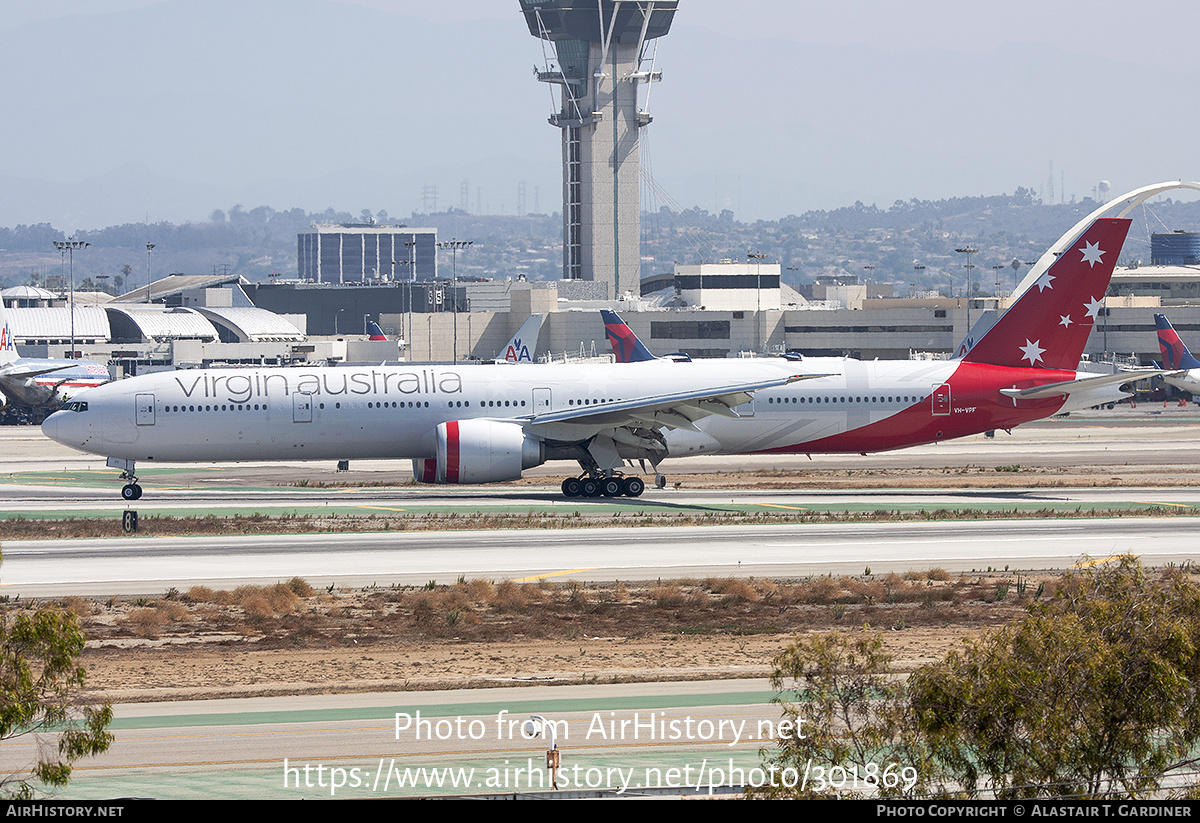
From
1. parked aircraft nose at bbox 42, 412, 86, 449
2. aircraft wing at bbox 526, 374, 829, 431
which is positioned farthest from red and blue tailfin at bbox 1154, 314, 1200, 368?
parked aircraft nose at bbox 42, 412, 86, 449

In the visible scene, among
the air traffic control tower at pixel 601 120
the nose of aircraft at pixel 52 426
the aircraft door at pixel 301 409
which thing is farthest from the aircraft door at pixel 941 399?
the air traffic control tower at pixel 601 120

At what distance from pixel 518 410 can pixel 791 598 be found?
19.8 m

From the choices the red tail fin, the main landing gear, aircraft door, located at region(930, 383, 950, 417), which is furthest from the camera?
the red tail fin

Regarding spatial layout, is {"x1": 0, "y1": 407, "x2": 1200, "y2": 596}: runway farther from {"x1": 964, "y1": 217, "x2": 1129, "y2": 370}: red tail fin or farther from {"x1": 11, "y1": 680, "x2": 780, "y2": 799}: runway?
{"x1": 11, "y1": 680, "x2": 780, "y2": 799}: runway

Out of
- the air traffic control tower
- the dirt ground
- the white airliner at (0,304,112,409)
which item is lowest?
the dirt ground

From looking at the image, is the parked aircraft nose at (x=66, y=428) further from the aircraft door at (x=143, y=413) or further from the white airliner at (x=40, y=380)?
the white airliner at (x=40, y=380)

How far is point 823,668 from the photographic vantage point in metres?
13.1

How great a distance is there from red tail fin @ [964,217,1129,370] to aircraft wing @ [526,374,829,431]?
8.47m

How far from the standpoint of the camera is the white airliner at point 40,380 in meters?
94.9

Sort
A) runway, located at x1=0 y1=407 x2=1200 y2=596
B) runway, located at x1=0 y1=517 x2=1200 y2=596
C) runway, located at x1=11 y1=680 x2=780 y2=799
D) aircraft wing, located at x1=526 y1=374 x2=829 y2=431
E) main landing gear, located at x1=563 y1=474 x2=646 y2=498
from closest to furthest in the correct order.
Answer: runway, located at x1=11 y1=680 x2=780 y2=799 → runway, located at x1=0 y1=517 x2=1200 y2=596 → runway, located at x1=0 y1=407 x2=1200 y2=596 → aircraft wing, located at x1=526 y1=374 x2=829 y2=431 → main landing gear, located at x1=563 y1=474 x2=646 y2=498

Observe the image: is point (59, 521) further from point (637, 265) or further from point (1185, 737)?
point (637, 265)

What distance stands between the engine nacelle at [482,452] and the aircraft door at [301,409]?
4613 mm

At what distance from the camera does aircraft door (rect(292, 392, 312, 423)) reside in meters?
45.3

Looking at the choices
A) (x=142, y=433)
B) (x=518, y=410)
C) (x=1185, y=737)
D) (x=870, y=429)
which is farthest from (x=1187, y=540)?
(x=142, y=433)
